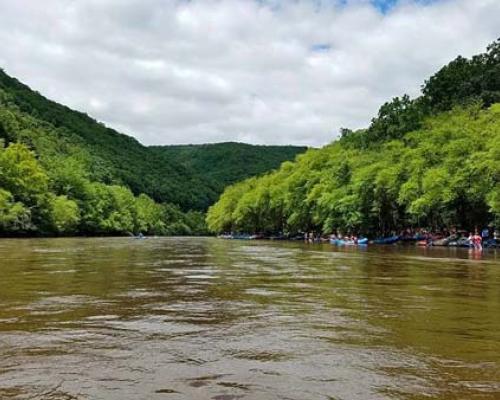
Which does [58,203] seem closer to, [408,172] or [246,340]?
[408,172]

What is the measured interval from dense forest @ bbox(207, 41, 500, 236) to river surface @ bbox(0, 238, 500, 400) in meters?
37.4

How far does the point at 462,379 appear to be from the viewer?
7.73 m

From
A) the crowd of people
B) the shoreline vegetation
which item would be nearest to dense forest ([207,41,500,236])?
the shoreline vegetation

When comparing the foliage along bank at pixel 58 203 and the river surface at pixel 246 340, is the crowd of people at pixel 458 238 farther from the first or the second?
the foliage along bank at pixel 58 203

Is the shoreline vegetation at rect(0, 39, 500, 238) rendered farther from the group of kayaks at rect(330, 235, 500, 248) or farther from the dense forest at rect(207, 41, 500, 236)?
the group of kayaks at rect(330, 235, 500, 248)

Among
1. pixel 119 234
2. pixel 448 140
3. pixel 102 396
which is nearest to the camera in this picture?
pixel 102 396

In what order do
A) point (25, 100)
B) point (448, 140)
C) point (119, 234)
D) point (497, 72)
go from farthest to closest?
1. point (25, 100)
2. point (119, 234)
3. point (497, 72)
4. point (448, 140)

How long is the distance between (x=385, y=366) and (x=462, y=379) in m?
1.07

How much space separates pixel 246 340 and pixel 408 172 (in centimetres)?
5996

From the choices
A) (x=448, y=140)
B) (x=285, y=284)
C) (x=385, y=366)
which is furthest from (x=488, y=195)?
(x=385, y=366)

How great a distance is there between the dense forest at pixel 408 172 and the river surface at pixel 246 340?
1472 inches

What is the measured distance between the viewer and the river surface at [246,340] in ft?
24.0

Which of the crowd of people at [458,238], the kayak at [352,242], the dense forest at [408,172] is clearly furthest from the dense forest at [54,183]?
the crowd of people at [458,238]

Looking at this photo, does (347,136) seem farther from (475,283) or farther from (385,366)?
(385,366)
